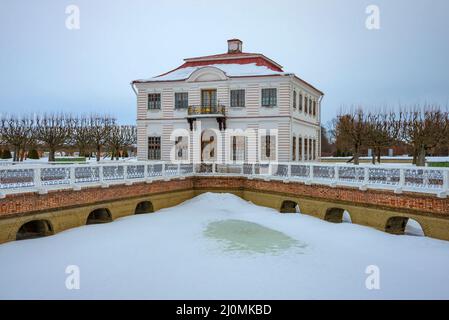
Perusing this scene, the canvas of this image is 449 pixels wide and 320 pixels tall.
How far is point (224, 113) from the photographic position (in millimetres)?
26875

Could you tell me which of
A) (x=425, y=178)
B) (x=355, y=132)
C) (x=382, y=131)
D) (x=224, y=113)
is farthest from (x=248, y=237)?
(x=382, y=131)

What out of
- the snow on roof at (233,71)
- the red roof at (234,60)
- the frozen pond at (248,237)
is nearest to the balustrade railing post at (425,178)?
the frozen pond at (248,237)

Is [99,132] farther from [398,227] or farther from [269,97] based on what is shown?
[398,227]

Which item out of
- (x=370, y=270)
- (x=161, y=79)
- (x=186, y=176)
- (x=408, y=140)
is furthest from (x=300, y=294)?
(x=408, y=140)

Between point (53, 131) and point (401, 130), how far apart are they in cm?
3583

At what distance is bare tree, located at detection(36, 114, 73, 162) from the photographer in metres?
39.6

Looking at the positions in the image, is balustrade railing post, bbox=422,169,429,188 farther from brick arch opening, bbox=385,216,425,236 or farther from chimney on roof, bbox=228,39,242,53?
chimney on roof, bbox=228,39,242,53

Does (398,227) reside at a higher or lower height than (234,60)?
lower

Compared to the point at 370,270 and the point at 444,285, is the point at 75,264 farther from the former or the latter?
the point at 444,285

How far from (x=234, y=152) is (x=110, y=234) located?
45.6 ft

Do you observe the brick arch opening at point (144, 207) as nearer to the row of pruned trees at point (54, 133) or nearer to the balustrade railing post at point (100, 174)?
the balustrade railing post at point (100, 174)

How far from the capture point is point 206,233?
1530 centimetres

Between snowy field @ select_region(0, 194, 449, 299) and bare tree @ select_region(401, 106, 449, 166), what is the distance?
17673mm

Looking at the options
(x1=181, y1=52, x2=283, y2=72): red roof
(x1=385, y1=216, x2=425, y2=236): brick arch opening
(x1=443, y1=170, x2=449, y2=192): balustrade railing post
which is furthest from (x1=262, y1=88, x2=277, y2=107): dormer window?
(x1=443, y1=170, x2=449, y2=192): balustrade railing post
